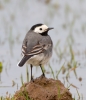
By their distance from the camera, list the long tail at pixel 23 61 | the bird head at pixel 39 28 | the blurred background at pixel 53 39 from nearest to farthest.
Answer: the long tail at pixel 23 61
the bird head at pixel 39 28
the blurred background at pixel 53 39

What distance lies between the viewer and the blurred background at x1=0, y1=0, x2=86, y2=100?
11.5 metres

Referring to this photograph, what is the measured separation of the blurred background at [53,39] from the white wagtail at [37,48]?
1.60 feet

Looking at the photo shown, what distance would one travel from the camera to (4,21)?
1706cm

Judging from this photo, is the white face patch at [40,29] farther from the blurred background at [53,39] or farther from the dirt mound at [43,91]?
the dirt mound at [43,91]

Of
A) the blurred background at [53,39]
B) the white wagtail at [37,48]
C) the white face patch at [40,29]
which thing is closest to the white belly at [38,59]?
the white wagtail at [37,48]

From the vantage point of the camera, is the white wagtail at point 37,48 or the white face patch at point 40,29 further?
the white face patch at point 40,29

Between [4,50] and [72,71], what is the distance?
2593mm

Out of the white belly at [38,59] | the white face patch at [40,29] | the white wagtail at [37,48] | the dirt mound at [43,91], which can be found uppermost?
the white face patch at [40,29]

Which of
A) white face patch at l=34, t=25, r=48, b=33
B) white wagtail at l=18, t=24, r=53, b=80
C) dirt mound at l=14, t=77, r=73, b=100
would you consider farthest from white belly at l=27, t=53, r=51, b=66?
white face patch at l=34, t=25, r=48, b=33

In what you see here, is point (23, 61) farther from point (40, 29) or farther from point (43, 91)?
point (40, 29)

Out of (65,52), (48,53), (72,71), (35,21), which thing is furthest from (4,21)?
(48,53)

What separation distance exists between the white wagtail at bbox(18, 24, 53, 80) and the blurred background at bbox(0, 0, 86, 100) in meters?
0.49

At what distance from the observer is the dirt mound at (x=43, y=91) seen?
29.4ft

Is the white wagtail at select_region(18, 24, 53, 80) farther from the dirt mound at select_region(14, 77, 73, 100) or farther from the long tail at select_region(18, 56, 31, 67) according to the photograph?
the dirt mound at select_region(14, 77, 73, 100)
